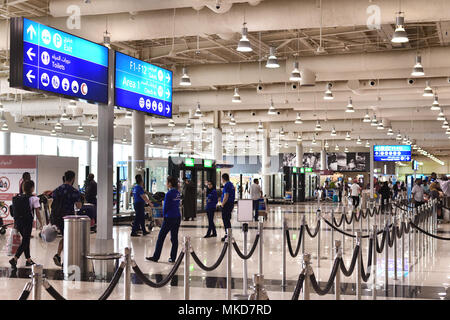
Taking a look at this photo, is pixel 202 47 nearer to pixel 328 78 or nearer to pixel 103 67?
pixel 328 78

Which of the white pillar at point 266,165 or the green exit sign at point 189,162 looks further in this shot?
the white pillar at point 266,165

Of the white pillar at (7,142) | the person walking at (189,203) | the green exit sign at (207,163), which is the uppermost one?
the white pillar at (7,142)

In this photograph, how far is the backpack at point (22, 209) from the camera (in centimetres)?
1037

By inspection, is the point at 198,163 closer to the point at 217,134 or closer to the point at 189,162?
the point at 189,162

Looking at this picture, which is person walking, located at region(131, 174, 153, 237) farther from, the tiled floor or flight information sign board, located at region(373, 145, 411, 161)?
flight information sign board, located at region(373, 145, 411, 161)

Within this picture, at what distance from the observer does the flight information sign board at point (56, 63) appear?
28.1 feet

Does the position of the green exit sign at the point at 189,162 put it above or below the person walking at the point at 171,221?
above

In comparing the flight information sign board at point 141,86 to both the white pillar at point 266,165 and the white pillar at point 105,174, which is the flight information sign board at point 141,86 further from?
the white pillar at point 266,165

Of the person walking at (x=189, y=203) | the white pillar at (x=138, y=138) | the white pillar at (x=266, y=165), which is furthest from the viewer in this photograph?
the white pillar at (x=266, y=165)

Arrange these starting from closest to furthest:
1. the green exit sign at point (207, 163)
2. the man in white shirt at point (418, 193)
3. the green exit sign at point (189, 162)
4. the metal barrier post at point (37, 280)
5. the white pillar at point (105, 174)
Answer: the metal barrier post at point (37, 280) → the white pillar at point (105, 174) → the man in white shirt at point (418, 193) → the green exit sign at point (189, 162) → the green exit sign at point (207, 163)

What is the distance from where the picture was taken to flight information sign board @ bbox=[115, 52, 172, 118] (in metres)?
10.9

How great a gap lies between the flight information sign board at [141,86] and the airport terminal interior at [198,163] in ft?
0.12

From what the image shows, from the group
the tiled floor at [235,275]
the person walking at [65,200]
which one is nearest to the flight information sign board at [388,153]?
the tiled floor at [235,275]
